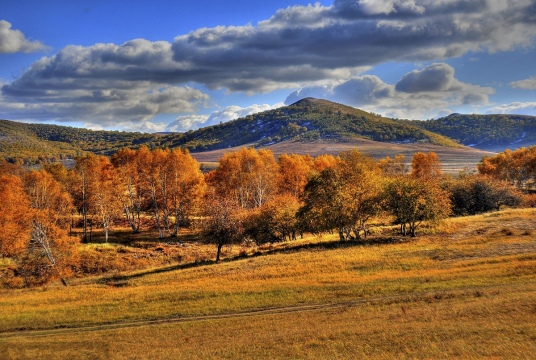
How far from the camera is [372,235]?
50625 mm

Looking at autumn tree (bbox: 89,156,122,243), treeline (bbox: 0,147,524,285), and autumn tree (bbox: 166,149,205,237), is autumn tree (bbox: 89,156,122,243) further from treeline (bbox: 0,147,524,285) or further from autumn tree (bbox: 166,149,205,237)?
autumn tree (bbox: 166,149,205,237)

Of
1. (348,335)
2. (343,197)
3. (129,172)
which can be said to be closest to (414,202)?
(343,197)

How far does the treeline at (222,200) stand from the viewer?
44.4 meters

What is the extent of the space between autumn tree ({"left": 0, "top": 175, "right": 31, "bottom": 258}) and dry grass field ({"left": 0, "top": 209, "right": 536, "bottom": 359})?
8.50 m

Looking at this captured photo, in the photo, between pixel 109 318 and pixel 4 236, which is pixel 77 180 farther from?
pixel 109 318

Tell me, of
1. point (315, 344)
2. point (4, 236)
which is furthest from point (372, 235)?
point (4, 236)

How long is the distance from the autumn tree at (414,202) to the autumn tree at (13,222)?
48522 millimetres

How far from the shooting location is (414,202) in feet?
151

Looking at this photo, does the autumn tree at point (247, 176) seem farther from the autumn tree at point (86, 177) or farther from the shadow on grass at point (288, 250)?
the shadow on grass at point (288, 250)

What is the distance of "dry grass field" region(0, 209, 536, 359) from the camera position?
55.4ft

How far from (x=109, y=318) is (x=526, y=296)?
91.3ft

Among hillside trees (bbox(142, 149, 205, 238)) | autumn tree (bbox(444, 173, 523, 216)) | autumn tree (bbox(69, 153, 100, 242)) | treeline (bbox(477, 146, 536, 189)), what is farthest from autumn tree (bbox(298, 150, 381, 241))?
treeline (bbox(477, 146, 536, 189))

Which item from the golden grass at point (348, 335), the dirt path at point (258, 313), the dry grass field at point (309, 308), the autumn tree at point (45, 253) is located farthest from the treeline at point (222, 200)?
the golden grass at point (348, 335)

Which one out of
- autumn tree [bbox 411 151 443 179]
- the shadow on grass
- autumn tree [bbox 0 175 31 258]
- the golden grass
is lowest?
the shadow on grass
